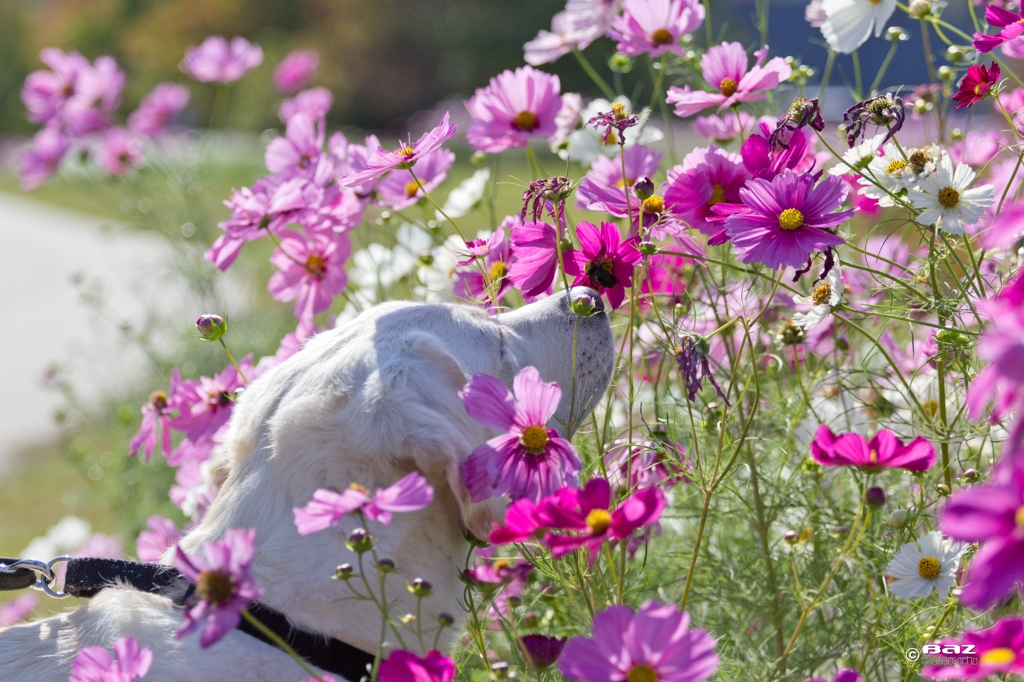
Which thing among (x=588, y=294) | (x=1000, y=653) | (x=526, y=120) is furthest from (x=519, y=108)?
(x=1000, y=653)

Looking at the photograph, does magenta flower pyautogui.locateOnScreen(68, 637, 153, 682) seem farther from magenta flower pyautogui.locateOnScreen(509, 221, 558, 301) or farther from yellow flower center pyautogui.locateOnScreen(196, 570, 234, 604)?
magenta flower pyautogui.locateOnScreen(509, 221, 558, 301)

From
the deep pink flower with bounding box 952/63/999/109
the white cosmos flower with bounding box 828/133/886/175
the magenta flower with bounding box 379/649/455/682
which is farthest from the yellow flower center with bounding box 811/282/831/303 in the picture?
the magenta flower with bounding box 379/649/455/682

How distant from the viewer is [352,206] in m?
2.26

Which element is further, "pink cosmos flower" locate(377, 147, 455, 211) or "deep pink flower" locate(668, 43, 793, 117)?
"pink cosmos flower" locate(377, 147, 455, 211)

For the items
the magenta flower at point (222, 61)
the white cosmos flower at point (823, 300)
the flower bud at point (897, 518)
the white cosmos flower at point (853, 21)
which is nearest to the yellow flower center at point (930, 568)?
the flower bud at point (897, 518)

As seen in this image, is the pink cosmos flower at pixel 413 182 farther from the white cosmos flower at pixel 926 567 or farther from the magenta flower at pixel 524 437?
the white cosmos flower at pixel 926 567

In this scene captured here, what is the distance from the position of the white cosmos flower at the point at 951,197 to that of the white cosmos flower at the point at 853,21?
1.38ft

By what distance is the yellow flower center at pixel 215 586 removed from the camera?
3.80 feet

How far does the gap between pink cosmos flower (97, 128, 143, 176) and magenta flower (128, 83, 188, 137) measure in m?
0.06

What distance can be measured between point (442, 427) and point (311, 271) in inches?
28.7

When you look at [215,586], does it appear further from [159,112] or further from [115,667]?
[159,112]

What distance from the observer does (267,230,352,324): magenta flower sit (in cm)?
228

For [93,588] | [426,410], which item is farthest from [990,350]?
[93,588]

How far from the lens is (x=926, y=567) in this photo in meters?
1.55
